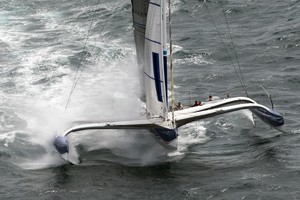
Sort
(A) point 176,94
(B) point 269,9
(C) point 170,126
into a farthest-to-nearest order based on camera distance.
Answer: (B) point 269,9 < (A) point 176,94 < (C) point 170,126

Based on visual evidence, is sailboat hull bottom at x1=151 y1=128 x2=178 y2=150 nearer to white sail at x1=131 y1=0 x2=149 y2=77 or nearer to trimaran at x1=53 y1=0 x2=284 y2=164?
trimaran at x1=53 y1=0 x2=284 y2=164

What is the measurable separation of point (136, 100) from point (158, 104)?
8.62 metres

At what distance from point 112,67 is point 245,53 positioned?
26.4ft

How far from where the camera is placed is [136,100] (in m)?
34.0

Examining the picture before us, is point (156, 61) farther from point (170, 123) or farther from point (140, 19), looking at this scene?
point (140, 19)

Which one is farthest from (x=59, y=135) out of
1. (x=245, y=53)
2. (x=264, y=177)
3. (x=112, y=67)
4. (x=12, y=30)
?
(x=12, y=30)

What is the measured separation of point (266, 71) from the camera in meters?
36.7

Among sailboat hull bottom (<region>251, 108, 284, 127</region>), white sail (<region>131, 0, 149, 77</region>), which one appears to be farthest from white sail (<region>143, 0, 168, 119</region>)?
sailboat hull bottom (<region>251, 108, 284, 127</region>)

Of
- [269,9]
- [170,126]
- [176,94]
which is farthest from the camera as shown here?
[269,9]

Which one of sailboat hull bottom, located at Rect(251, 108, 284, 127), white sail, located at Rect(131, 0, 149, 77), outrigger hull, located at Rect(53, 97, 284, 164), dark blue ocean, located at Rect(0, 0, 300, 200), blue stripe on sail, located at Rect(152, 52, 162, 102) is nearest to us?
dark blue ocean, located at Rect(0, 0, 300, 200)

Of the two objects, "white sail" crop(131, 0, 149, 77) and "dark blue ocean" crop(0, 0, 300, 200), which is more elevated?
"white sail" crop(131, 0, 149, 77)

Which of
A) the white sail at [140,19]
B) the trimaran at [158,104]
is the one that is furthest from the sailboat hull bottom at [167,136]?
the white sail at [140,19]

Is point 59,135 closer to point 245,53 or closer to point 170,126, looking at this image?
point 170,126

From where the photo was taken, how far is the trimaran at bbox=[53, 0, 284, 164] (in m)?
24.1
